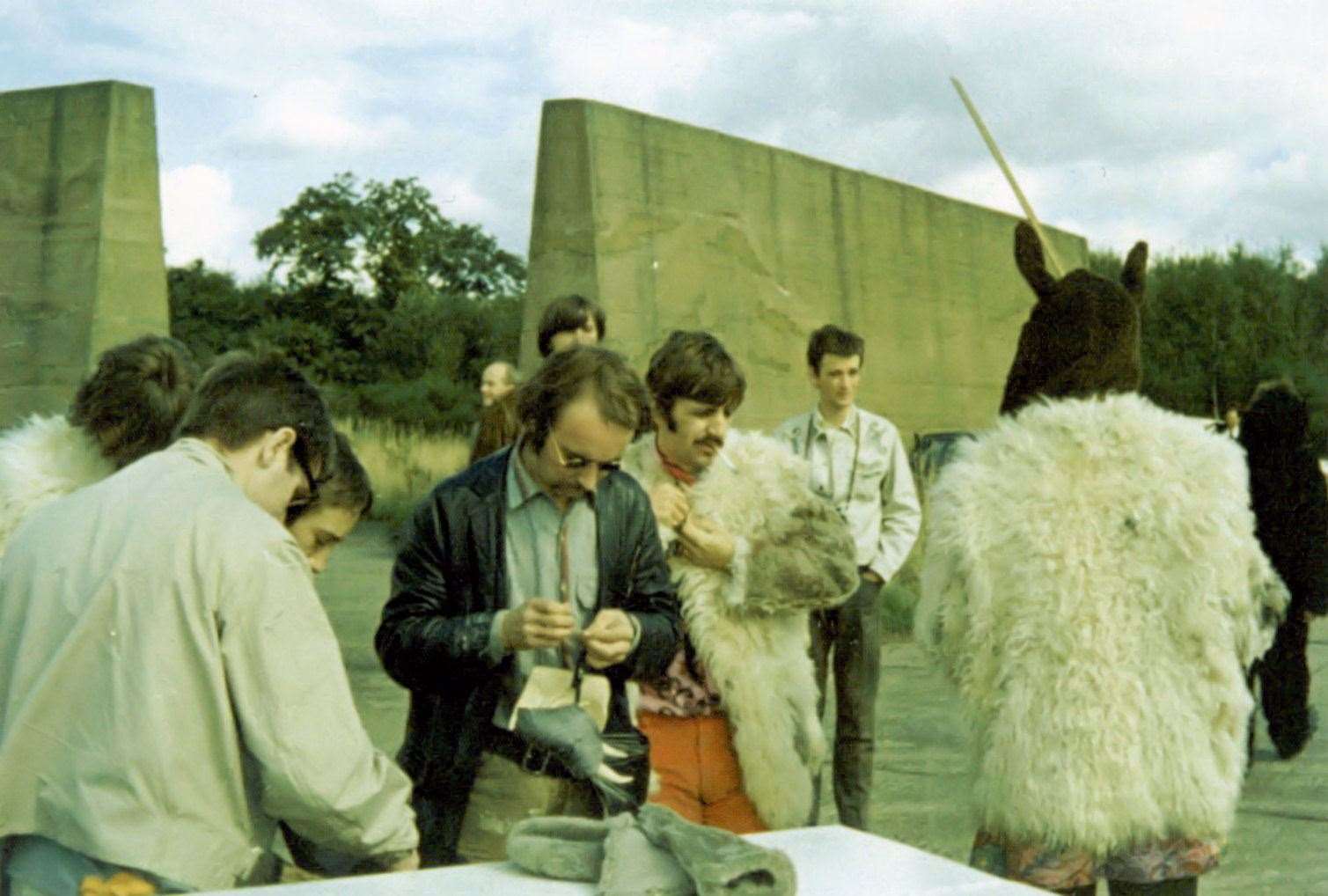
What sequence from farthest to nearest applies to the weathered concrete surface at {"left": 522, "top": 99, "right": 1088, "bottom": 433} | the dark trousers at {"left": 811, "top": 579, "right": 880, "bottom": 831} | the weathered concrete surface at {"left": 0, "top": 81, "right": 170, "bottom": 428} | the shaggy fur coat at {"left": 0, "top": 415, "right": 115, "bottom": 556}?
1. the weathered concrete surface at {"left": 522, "top": 99, "right": 1088, "bottom": 433}
2. the weathered concrete surface at {"left": 0, "top": 81, "right": 170, "bottom": 428}
3. the dark trousers at {"left": 811, "top": 579, "right": 880, "bottom": 831}
4. the shaggy fur coat at {"left": 0, "top": 415, "right": 115, "bottom": 556}

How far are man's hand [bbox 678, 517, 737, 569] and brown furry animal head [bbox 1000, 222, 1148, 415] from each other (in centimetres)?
81

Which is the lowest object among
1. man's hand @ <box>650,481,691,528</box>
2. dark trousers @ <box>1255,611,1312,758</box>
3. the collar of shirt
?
dark trousers @ <box>1255,611,1312,758</box>

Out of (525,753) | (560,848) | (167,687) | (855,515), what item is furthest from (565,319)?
(560,848)

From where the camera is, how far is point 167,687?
2707 mm

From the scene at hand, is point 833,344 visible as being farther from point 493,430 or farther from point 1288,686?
point 1288,686

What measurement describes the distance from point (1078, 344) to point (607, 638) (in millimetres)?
1451

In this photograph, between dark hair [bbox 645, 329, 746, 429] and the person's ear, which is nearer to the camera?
the person's ear

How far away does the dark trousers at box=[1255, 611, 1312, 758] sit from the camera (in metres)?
8.61

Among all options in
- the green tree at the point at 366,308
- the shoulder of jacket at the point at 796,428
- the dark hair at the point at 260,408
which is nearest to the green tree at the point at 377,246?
the green tree at the point at 366,308

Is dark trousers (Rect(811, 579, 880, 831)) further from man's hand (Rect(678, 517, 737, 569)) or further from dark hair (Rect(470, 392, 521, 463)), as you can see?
man's hand (Rect(678, 517, 737, 569))

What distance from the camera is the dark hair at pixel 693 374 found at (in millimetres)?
4566

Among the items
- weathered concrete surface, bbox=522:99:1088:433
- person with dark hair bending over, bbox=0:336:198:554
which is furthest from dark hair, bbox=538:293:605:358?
weathered concrete surface, bbox=522:99:1088:433

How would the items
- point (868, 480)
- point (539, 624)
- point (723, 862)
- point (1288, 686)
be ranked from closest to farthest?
point (723, 862)
point (539, 624)
point (868, 480)
point (1288, 686)

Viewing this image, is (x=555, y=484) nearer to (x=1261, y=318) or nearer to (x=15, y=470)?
(x=15, y=470)
